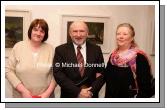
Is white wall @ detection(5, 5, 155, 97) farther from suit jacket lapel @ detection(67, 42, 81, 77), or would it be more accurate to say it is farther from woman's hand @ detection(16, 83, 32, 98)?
woman's hand @ detection(16, 83, 32, 98)

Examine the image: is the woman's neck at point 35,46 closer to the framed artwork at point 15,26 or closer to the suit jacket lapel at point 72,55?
the framed artwork at point 15,26

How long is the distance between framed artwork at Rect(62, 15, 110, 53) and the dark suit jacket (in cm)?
3

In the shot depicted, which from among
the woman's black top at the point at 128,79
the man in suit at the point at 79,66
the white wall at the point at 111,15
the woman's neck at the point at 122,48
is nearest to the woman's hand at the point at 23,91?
the man in suit at the point at 79,66

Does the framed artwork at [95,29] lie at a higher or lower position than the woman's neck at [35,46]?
higher

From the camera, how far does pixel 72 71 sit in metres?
1.67

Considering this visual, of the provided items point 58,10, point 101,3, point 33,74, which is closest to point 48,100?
point 33,74

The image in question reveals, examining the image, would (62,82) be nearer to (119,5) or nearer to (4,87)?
(4,87)

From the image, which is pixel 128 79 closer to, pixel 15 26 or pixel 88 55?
pixel 88 55

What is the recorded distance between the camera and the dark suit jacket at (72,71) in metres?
1.67

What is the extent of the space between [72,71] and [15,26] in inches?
17.5

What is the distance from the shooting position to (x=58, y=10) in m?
1.66

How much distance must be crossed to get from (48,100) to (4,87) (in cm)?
28

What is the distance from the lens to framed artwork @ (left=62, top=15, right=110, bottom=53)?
65.2 inches

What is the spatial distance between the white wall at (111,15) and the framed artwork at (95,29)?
0.02 m
